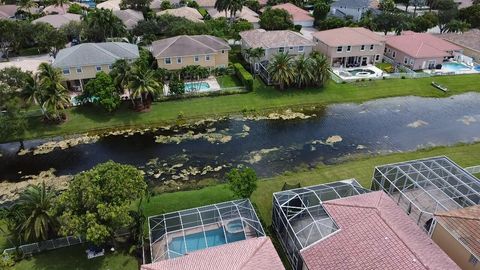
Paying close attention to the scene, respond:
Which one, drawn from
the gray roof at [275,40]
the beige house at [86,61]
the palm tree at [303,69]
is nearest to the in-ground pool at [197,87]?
the beige house at [86,61]

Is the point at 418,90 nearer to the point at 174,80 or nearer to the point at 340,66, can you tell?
the point at 340,66

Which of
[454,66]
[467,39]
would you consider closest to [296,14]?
[467,39]

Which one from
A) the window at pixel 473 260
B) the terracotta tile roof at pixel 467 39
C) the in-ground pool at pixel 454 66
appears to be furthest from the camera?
the terracotta tile roof at pixel 467 39

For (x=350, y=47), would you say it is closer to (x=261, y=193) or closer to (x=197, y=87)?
(x=197, y=87)

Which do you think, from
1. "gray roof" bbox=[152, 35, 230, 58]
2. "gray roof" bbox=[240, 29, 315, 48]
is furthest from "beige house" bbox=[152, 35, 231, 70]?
"gray roof" bbox=[240, 29, 315, 48]

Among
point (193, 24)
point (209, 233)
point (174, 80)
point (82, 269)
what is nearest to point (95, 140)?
point (174, 80)

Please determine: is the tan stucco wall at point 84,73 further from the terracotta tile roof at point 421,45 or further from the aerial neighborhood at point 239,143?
the terracotta tile roof at point 421,45
